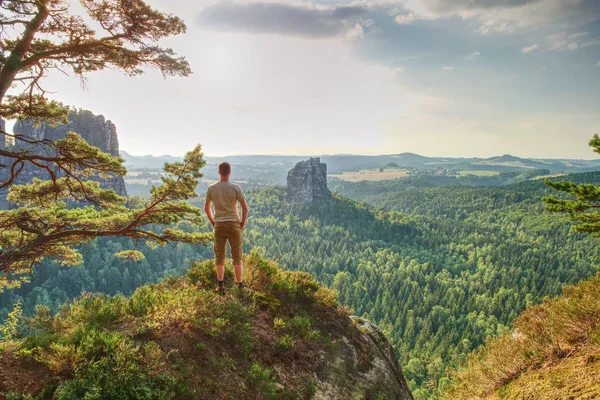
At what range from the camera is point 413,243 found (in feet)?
454

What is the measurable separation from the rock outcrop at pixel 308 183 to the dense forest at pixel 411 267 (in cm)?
753

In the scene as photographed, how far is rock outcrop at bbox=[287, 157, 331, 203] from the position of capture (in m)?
182

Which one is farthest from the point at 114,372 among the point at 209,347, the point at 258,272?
the point at 258,272

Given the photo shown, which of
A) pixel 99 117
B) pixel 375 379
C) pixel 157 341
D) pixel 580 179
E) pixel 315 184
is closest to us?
pixel 157 341

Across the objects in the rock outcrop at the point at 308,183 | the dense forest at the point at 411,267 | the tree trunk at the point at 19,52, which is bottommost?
the dense forest at the point at 411,267

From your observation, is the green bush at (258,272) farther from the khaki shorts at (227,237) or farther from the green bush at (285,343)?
the green bush at (285,343)

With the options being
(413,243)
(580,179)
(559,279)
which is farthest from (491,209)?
(559,279)

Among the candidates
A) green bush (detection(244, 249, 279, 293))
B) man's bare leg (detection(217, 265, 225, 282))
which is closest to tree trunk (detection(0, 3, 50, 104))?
man's bare leg (detection(217, 265, 225, 282))

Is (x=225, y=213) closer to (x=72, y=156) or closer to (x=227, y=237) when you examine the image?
(x=227, y=237)

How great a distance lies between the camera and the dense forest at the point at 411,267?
69250 mm

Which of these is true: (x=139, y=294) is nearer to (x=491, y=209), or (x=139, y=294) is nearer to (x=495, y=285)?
(x=495, y=285)

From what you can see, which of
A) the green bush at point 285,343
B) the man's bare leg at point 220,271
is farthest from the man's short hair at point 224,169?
the green bush at point 285,343

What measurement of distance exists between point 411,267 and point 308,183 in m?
88.8

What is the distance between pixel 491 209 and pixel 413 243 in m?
82.8
